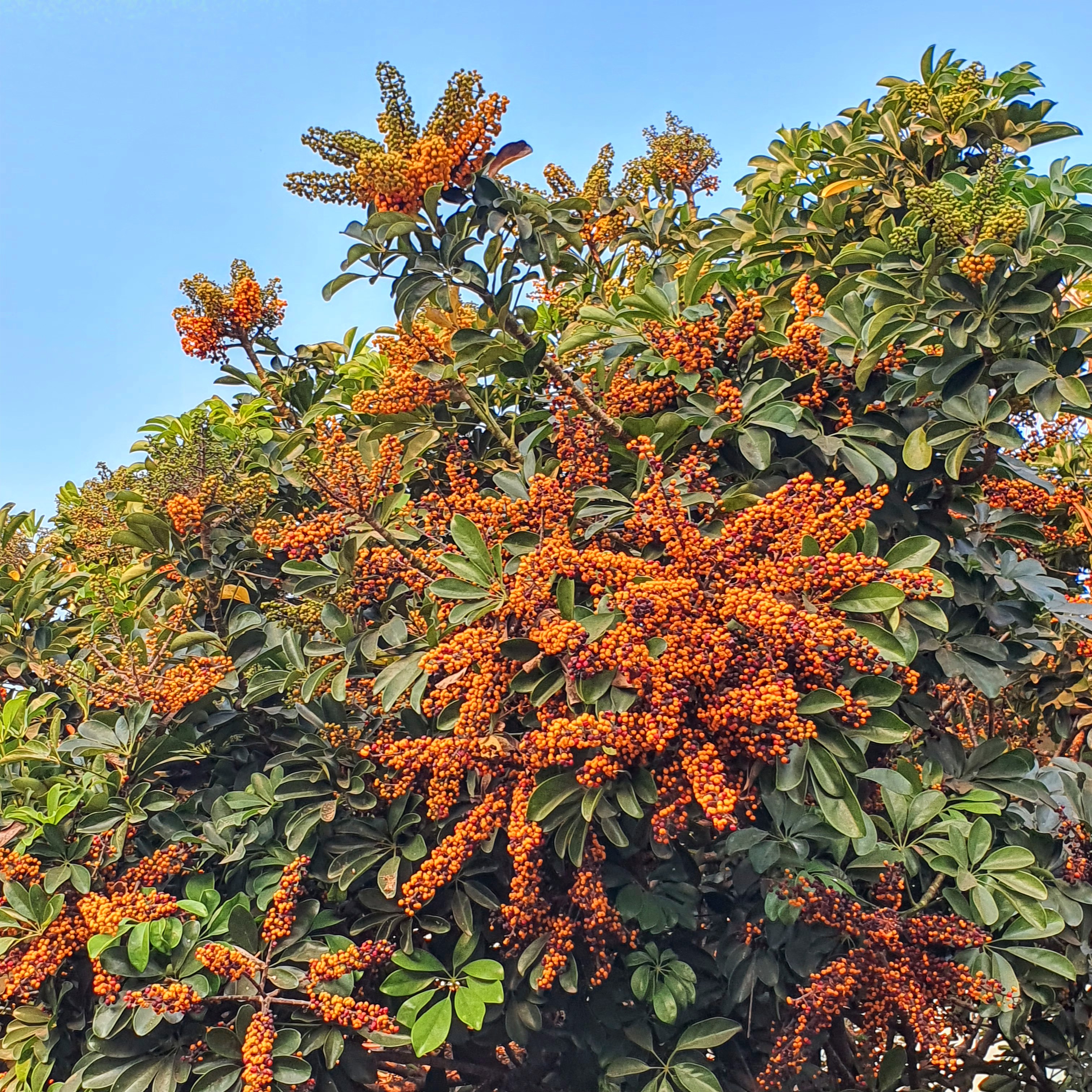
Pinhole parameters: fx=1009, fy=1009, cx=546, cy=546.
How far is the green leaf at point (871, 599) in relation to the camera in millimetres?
2355

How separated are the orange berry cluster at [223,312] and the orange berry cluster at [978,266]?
255 cm

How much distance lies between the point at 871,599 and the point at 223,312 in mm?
2731

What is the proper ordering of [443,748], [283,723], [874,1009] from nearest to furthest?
1. [443,748]
2. [874,1009]
3. [283,723]

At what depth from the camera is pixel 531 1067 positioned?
10.6ft

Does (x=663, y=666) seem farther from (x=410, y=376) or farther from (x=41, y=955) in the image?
(x=41, y=955)

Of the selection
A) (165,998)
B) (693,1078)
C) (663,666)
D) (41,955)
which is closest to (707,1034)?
(693,1078)

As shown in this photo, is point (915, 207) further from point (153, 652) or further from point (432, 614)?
point (153, 652)

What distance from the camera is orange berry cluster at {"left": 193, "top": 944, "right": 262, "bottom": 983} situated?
2709 mm

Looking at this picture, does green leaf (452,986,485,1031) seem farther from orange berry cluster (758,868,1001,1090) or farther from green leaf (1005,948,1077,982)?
green leaf (1005,948,1077,982)

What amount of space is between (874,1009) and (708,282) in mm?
2149

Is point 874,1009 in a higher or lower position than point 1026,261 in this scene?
lower

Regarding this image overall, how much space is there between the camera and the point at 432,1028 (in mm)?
2703

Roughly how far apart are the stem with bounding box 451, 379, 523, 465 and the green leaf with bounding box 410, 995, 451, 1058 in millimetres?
1590

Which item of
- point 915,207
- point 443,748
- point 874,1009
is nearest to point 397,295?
point 443,748
